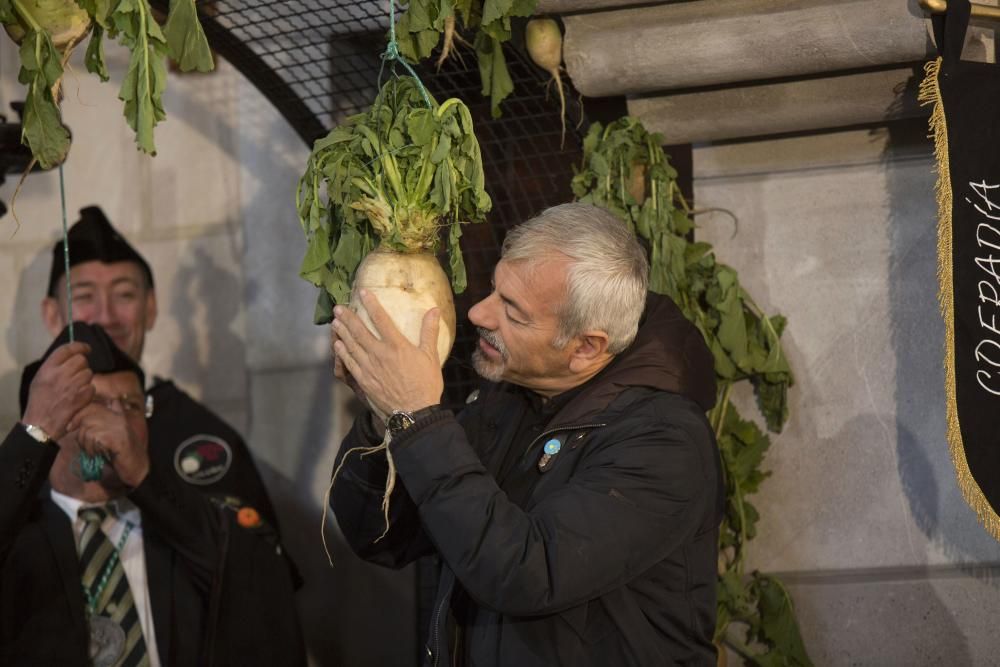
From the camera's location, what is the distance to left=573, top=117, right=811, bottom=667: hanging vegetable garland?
150 inches

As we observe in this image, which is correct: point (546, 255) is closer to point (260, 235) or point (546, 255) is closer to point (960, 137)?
point (960, 137)

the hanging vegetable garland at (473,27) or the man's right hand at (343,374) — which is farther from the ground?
the hanging vegetable garland at (473,27)

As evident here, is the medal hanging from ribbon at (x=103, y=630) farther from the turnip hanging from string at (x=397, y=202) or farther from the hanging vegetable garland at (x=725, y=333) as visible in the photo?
the hanging vegetable garland at (x=725, y=333)

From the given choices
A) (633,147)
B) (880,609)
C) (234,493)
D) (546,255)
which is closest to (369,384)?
(546,255)

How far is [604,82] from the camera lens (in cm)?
378

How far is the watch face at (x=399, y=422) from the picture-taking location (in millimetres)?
2639

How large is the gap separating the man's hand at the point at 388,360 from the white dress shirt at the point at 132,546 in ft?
5.47

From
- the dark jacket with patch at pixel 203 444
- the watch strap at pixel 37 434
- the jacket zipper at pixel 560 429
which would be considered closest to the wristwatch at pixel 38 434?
the watch strap at pixel 37 434

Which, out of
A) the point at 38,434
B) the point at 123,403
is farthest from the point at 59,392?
the point at 123,403

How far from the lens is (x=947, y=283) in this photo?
346cm

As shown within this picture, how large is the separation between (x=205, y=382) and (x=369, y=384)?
9.76 ft

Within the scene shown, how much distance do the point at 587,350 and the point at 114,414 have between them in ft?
5.76

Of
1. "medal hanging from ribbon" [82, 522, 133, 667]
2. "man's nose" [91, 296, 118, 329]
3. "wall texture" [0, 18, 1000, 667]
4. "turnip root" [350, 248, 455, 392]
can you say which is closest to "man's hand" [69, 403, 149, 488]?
"medal hanging from ribbon" [82, 522, 133, 667]

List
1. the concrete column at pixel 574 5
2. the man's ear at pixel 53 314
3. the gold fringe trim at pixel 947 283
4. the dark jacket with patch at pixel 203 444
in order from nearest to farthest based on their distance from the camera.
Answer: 1. the gold fringe trim at pixel 947 283
2. the concrete column at pixel 574 5
3. the dark jacket with patch at pixel 203 444
4. the man's ear at pixel 53 314
